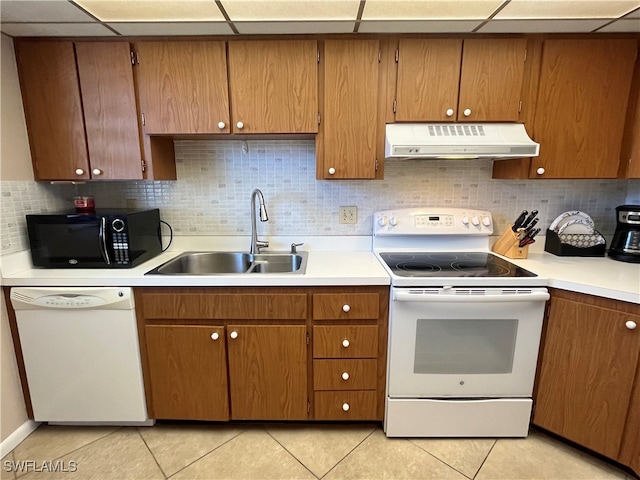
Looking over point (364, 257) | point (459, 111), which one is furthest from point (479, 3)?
point (364, 257)

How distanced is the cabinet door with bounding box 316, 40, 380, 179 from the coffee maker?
4.65 ft

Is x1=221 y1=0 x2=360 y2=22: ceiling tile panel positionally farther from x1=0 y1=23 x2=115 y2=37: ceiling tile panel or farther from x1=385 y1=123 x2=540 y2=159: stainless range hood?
x1=0 y1=23 x2=115 y2=37: ceiling tile panel

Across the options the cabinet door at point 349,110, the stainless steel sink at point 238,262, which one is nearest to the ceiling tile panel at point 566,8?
the cabinet door at point 349,110

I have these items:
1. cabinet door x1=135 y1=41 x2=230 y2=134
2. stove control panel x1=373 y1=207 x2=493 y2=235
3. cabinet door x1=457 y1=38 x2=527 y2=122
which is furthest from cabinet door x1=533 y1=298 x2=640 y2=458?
cabinet door x1=135 y1=41 x2=230 y2=134

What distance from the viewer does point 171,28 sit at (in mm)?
1535

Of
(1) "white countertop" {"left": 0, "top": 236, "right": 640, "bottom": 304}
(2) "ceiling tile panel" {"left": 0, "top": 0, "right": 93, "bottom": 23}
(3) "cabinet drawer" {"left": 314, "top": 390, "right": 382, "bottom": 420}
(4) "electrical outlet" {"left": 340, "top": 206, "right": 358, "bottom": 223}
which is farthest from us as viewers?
(4) "electrical outlet" {"left": 340, "top": 206, "right": 358, "bottom": 223}

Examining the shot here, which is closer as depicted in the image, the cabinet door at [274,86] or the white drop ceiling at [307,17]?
the white drop ceiling at [307,17]

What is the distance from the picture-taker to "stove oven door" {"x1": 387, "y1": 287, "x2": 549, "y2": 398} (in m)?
1.50

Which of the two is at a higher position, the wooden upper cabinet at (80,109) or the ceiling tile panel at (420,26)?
the ceiling tile panel at (420,26)

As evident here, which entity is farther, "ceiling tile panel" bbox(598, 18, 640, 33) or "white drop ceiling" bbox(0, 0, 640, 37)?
"ceiling tile panel" bbox(598, 18, 640, 33)

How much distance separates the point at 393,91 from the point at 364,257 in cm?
91

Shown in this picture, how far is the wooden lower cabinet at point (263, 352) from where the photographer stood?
5.12 ft

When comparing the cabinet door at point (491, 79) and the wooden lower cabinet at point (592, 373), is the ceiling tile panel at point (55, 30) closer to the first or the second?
the cabinet door at point (491, 79)

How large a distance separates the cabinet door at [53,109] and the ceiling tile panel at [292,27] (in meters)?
0.90
